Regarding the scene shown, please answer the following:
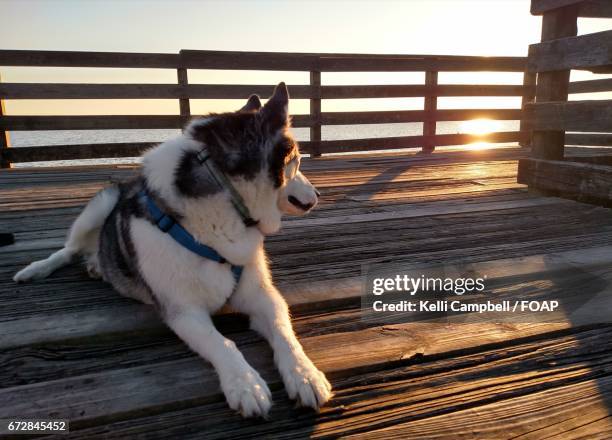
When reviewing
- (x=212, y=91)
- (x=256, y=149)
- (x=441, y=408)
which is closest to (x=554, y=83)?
(x=256, y=149)

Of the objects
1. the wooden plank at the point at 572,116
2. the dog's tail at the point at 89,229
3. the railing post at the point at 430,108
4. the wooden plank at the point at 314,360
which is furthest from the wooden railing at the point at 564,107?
the dog's tail at the point at 89,229

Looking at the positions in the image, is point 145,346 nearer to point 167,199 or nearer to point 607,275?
point 167,199

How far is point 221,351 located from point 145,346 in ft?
1.32

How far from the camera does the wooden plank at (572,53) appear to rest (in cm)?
343

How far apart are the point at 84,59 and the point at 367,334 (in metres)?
5.98

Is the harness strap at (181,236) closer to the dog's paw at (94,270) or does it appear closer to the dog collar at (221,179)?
the dog collar at (221,179)

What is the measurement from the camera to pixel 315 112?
705cm

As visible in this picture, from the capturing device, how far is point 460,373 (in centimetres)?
155

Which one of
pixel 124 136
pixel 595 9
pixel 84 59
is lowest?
pixel 124 136

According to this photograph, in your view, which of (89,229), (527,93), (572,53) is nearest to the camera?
(89,229)

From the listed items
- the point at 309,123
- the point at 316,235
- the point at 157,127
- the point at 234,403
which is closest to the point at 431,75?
the point at 309,123

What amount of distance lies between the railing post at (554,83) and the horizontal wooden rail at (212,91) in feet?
11.3

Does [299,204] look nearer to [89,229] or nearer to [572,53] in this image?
[89,229]

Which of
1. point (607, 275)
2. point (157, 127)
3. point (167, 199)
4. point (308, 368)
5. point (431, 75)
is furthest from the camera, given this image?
point (431, 75)
